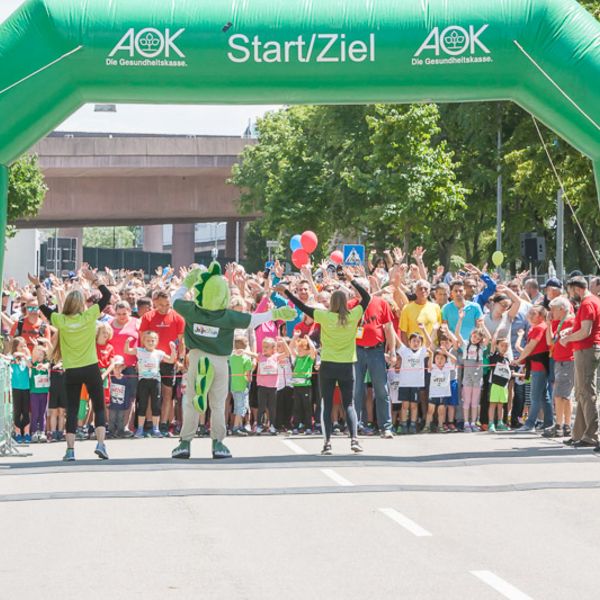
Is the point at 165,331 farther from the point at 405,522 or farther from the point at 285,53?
the point at 405,522

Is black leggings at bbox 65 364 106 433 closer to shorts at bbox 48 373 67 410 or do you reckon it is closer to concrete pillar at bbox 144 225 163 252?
shorts at bbox 48 373 67 410

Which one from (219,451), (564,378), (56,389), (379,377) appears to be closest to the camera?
(219,451)

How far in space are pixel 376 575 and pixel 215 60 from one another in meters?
8.06

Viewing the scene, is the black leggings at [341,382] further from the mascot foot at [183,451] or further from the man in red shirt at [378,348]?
the man in red shirt at [378,348]

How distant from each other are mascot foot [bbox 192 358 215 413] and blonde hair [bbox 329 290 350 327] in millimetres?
1648

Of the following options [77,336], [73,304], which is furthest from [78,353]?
[73,304]

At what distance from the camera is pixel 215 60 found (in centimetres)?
1480

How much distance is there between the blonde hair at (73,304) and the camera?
14.7 meters

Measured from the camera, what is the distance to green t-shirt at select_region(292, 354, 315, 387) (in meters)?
18.3

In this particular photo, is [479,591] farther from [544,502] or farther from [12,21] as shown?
[12,21]

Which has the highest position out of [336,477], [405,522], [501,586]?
[336,477]

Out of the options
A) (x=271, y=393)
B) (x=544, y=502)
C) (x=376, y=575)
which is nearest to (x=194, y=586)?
(x=376, y=575)

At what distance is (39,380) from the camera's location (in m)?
17.8

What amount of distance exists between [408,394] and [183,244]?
233 ft
